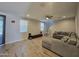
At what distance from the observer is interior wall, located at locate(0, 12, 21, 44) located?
616 centimetres

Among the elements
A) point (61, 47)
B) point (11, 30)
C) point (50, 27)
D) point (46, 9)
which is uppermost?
point (46, 9)

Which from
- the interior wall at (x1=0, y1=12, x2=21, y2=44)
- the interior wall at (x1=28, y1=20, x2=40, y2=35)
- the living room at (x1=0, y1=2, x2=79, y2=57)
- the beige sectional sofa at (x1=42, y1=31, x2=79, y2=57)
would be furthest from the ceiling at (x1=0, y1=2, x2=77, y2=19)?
the interior wall at (x1=0, y1=12, x2=21, y2=44)

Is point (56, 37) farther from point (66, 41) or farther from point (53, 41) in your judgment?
point (66, 41)

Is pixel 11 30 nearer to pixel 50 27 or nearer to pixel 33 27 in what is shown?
pixel 33 27

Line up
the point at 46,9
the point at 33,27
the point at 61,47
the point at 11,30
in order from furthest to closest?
the point at 11,30, the point at 33,27, the point at 46,9, the point at 61,47

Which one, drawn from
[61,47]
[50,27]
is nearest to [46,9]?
[50,27]

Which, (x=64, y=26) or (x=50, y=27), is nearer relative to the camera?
(x=64, y=26)

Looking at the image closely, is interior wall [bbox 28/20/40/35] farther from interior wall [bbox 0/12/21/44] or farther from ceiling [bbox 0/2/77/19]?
interior wall [bbox 0/12/21/44]

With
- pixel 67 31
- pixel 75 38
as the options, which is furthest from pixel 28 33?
pixel 75 38

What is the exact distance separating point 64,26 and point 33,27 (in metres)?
1.24

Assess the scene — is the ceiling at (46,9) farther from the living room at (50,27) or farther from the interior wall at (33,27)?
the interior wall at (33,27)

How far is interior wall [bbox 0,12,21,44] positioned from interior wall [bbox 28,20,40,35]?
162 centimetres

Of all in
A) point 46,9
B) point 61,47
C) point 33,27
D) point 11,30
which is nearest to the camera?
point 61,47

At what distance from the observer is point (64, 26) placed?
12.7 feet
